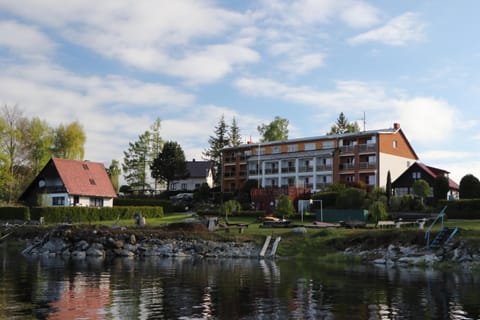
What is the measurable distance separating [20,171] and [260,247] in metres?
59.7

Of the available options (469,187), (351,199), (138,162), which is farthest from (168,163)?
(469,187)

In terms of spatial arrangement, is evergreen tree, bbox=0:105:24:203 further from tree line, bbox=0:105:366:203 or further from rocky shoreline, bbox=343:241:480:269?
rocky shoreline, bbox=343:241:480:269

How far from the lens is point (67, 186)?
79.1 metres

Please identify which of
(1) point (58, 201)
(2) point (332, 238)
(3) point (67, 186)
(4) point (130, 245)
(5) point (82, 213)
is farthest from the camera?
(1) point (58, 201)

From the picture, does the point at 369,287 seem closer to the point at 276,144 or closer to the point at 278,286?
the point at 278,286

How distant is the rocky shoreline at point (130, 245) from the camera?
4475 centimetres

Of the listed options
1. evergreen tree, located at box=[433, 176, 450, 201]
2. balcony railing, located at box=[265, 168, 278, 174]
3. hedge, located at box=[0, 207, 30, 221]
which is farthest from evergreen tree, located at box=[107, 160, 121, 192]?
evergreen tree, located at box=[433, 176, 450, 201]

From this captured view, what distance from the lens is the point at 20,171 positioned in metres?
91.5

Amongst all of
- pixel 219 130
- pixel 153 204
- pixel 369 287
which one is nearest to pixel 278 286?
pixel 369 287

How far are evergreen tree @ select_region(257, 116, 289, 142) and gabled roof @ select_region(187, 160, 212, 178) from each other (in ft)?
53.4

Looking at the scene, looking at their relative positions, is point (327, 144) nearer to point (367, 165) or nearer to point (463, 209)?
point (367, 165)

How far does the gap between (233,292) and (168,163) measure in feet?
264

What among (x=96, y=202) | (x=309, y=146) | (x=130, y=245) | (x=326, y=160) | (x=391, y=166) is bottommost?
(x=130, y=245)

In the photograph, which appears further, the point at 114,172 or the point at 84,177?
the point at 114,172
